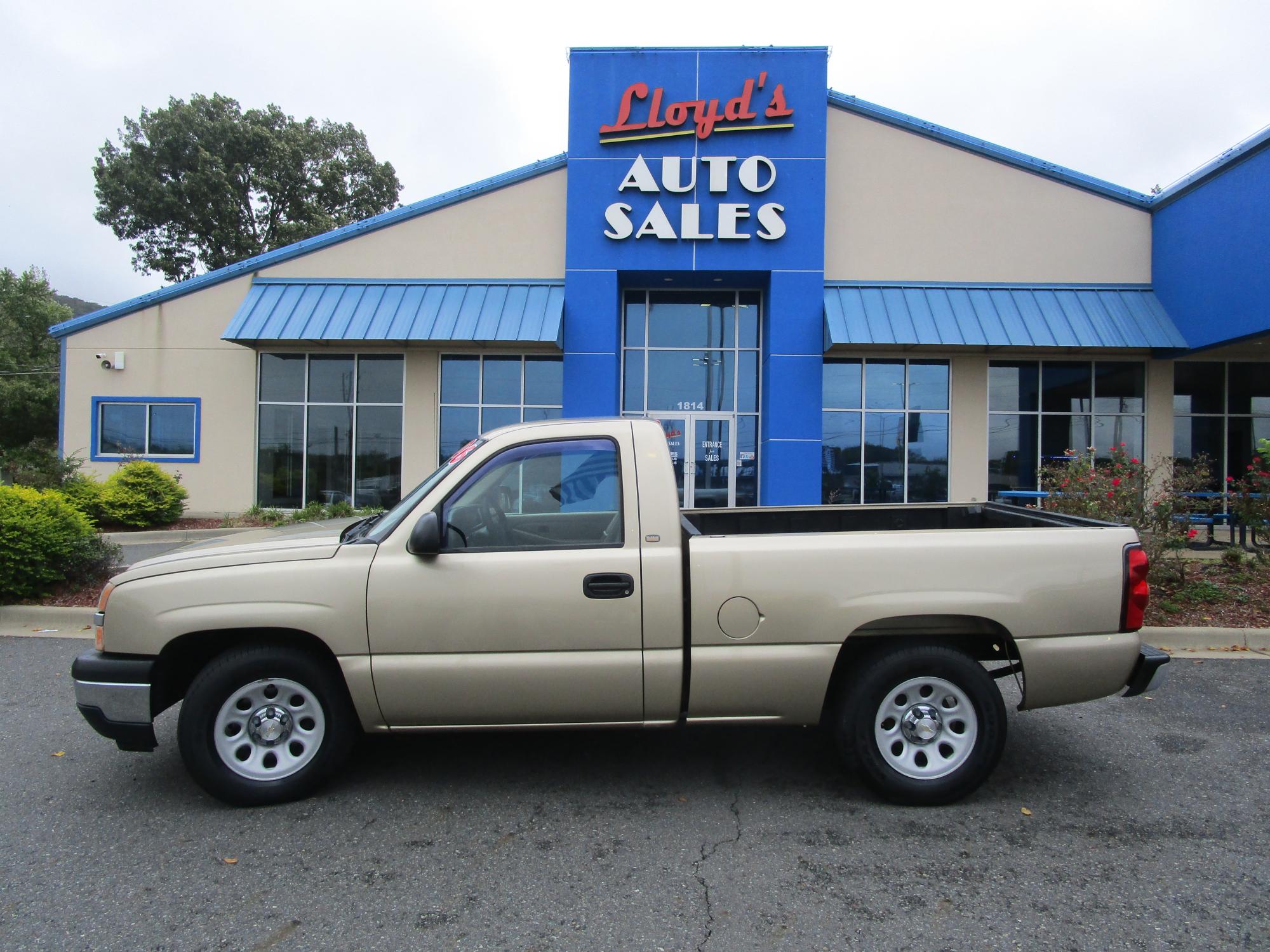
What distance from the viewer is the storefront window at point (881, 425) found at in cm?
1507

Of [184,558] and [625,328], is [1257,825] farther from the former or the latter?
[625,328]

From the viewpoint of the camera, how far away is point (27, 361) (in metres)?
38.8

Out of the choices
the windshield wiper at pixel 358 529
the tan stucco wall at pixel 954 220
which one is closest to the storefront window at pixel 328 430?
the tan stucco wall at pixel 954 220

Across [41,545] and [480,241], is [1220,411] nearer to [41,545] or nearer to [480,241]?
[480,241]

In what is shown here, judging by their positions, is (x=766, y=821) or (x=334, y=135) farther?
(x=334, y=135)

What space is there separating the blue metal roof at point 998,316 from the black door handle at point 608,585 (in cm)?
1131

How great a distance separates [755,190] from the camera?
14.6 metres

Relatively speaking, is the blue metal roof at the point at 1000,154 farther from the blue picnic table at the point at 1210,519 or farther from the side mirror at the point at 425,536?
the side mirror at the point at 425,536

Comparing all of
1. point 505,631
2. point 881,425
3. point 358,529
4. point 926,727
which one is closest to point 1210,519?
point 881,425

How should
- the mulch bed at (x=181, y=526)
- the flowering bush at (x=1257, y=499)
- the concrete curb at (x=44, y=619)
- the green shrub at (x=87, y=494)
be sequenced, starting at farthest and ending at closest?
the mulch bed at (x=181, y=526) → the green shrub at (x=87, y=494) → the flowering bush at (x=1257, y=499) → the concrete curb at (x=44, y=619)

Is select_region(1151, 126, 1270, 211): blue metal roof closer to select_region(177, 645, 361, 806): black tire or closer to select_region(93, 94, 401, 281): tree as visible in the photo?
select_region(177, 645, 361, 806): black tire

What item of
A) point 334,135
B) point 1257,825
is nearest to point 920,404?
point 1257,825

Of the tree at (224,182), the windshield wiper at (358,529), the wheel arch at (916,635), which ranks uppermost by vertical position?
the tree at (224,182)

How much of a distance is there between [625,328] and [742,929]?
1369cm
